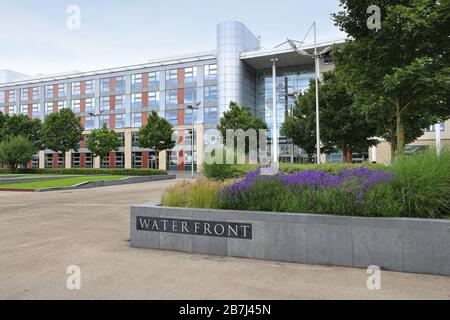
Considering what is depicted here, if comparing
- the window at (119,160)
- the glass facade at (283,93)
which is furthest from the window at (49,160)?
the glass facade at (283,93)

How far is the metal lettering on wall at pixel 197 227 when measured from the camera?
6012 mm

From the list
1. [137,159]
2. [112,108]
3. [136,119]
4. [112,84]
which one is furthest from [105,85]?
[137,159]

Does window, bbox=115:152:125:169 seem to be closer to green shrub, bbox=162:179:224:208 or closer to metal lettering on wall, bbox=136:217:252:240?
green shrub, bbox=162:179:224:208

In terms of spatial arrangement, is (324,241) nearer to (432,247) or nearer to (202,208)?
(432,247)

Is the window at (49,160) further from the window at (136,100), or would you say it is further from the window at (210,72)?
the window at (210,72)

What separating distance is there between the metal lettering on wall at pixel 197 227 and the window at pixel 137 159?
2272 inches

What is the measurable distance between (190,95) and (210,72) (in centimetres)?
533

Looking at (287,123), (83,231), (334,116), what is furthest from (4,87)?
(83,231)

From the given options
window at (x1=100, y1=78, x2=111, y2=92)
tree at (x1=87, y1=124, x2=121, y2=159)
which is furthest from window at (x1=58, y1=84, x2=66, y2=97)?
tree at (x1=87, y1=124, x2=121, y2=159)

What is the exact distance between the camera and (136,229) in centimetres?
688

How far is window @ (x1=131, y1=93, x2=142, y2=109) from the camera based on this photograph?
63.5 m

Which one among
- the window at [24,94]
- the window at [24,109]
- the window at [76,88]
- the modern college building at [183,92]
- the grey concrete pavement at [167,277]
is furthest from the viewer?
the window at [24,94]

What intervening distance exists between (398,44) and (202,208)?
8789 millimetres

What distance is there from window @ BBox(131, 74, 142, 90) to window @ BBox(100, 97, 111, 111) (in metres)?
6.14
